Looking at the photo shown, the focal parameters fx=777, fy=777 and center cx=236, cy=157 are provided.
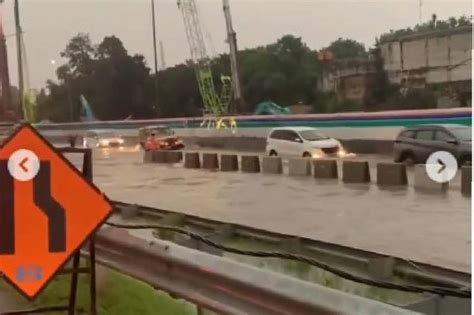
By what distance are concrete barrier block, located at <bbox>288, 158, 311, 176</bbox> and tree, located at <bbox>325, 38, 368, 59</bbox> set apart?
809cm

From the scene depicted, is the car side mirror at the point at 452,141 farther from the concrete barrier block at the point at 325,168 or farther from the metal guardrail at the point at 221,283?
the concrete barrier block at the point at 325,168

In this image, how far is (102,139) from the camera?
23.0 ft

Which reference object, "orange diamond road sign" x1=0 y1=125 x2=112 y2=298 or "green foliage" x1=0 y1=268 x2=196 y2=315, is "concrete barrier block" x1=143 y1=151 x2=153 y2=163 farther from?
"orange diamond road sign" x1=0 y1=125 x2=112 y2=298

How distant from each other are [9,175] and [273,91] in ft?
8.35

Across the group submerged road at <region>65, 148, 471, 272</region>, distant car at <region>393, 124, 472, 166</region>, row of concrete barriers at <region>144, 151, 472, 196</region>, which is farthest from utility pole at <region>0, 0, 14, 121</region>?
row of concrete barriers at <region>144, 151, 472, 196</region>

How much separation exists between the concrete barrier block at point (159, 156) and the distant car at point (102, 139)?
4.38m

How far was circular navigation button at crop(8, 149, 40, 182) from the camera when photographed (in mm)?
3404

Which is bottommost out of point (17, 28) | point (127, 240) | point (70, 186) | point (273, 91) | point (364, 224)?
point (364, 224)

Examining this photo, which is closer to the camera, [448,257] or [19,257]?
[19,257]

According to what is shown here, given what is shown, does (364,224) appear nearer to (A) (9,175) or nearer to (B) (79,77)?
(B) (79,77)

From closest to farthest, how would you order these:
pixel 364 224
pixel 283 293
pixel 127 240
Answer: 1. pixel 283 293
2. pixel 127 240
3. pixel 364 224

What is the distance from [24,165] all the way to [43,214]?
24cm

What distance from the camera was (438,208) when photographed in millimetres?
9734

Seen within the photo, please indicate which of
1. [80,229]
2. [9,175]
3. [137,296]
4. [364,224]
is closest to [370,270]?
[137,296]
